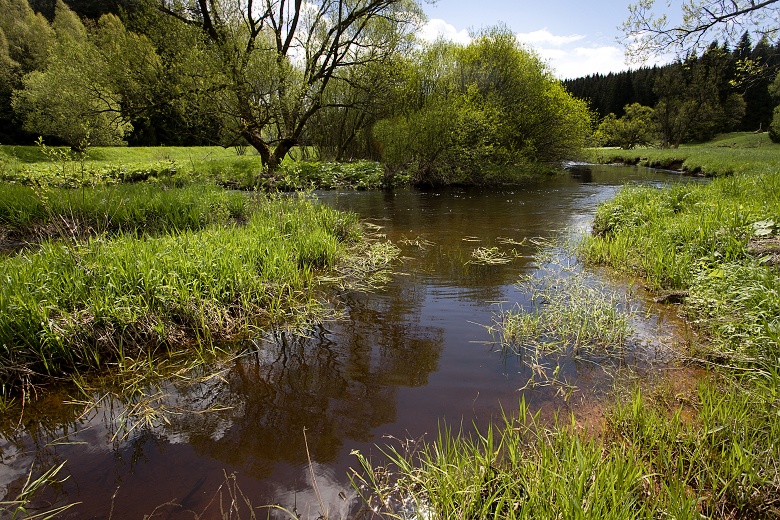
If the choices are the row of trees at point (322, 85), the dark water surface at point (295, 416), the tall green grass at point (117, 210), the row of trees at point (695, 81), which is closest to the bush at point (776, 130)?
the row of trees at point (695, 81)

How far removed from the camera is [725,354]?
11.0 ft

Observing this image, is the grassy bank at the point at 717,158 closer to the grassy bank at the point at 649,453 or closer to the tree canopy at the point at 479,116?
the tree canopy at the point at 479,116

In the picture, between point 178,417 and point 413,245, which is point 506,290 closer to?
point 413,245

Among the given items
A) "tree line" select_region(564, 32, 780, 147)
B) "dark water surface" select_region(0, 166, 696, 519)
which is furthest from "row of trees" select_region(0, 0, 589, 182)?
"tree line" select_region(564, 32, 780, 147)

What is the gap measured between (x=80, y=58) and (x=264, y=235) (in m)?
15.6

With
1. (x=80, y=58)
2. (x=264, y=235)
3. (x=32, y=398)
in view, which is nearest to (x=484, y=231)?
(x=264, y=235)

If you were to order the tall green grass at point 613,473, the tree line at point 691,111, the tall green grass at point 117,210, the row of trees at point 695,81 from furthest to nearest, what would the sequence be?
the tree line at point 691,111, the row of trees at point 695,81, the tall green grass at point 117,210, the tall green grass at point 613,473

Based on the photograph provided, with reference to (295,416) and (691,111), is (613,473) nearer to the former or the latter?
(295,416)

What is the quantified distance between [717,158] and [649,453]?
2745 cm

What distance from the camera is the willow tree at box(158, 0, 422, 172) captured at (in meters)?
16.2

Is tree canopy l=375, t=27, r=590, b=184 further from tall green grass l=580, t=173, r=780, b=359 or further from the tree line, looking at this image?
the tree line

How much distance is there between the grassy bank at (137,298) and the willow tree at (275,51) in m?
13.3

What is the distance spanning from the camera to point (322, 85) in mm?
20516

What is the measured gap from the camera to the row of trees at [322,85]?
15664 millimetres
